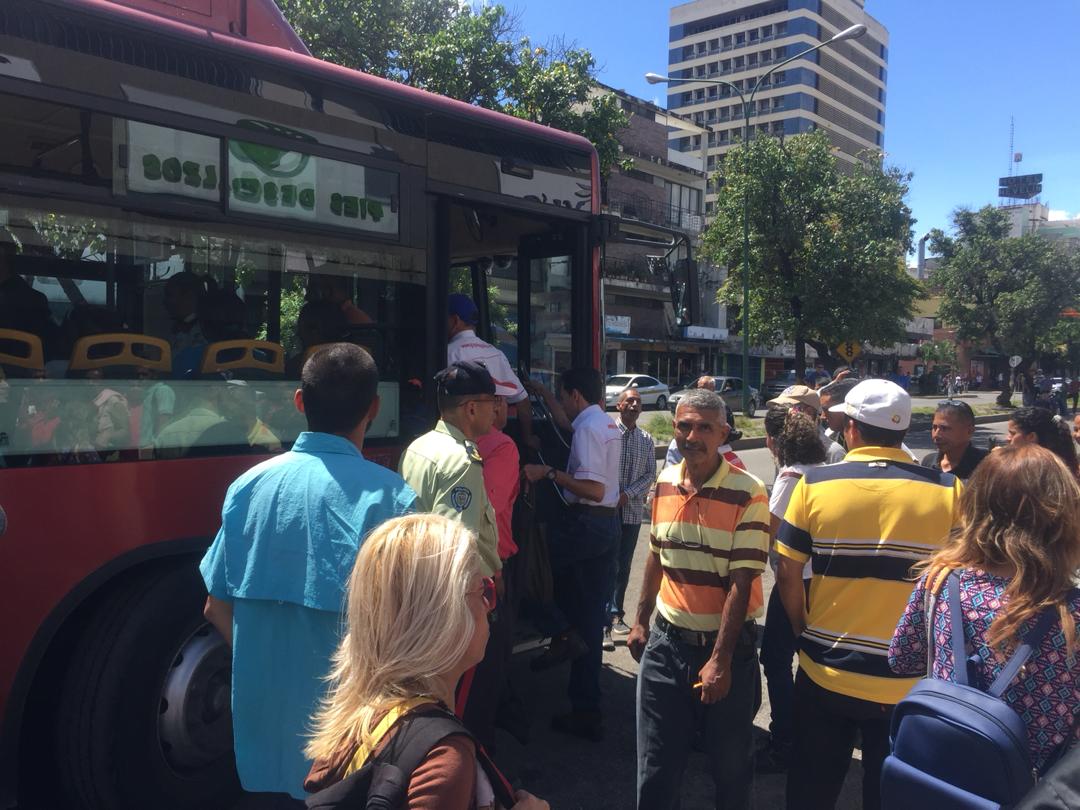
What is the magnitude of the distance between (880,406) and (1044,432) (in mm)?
2705

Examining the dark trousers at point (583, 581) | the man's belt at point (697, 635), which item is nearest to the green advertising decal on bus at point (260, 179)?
the dark trousers at point (583, 581)

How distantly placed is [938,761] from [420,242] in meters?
3.19

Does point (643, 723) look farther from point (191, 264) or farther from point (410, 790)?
point (191, 264)

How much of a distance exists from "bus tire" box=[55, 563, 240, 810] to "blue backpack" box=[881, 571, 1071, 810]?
106 inches

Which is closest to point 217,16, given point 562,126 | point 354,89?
point 354,89

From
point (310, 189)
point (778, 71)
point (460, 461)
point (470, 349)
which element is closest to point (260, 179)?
point (310, 189)

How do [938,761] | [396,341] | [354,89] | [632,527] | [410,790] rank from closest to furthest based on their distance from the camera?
[410,790]
[938,761]
[354,89]
[396,341]
[632,527]

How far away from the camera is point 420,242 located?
13.5 ft

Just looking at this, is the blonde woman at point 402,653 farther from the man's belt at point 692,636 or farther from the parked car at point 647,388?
the parked car at point 647,388

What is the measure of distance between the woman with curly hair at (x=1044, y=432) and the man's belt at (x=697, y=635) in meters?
2.72

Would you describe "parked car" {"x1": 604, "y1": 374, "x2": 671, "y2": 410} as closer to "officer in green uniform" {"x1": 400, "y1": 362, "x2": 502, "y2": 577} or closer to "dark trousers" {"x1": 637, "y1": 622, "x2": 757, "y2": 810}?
"officer in green uniform" {"x1": 400, "y1": 362, "x2": 502, "y2": 577}

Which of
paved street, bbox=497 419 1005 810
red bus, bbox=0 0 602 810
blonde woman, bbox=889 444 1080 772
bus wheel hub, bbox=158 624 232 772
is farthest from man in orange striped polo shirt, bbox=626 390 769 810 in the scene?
bus wheel hub, bbox=158 624 232 772

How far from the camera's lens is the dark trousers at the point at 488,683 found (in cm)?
332

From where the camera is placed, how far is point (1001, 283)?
3466 centimetres
